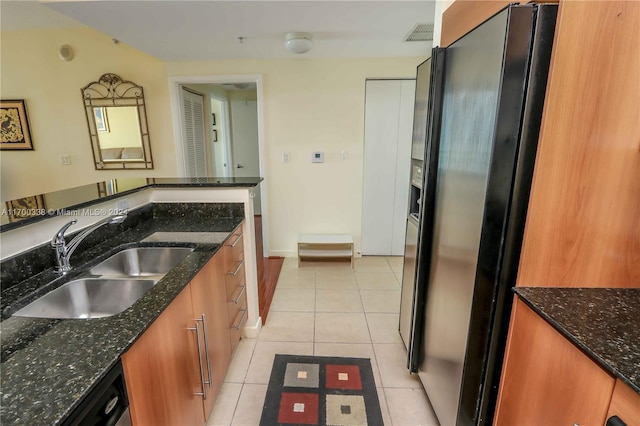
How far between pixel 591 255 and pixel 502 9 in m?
0.85

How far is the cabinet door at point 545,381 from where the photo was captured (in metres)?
0.77

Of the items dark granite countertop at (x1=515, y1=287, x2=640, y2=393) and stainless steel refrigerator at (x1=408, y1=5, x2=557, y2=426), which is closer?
dark granite countertop at (x1=515, y1=287, x2=640, y2=393)

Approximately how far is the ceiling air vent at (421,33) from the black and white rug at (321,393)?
256cm

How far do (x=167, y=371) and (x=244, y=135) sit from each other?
4.47 metres

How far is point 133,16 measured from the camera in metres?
2.20

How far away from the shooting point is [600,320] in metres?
0.89

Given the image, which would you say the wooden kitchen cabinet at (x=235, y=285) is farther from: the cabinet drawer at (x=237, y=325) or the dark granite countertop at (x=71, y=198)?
the dark granite countertop at (x=71, y=198)

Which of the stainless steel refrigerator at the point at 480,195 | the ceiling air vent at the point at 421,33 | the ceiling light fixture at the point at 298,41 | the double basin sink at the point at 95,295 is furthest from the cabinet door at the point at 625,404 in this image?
the ceiling light fixture at the point at 298,41

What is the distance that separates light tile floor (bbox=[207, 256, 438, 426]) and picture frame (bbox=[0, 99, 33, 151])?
334 cm

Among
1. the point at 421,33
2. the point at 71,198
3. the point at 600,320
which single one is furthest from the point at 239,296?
the point at 421,33

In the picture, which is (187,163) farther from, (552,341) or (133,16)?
(552,341)

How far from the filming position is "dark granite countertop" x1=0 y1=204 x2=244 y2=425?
63 cm

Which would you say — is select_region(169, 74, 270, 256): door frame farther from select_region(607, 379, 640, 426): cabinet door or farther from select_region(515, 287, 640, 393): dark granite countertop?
select_region(607, 379, 640, 426): cabinet door

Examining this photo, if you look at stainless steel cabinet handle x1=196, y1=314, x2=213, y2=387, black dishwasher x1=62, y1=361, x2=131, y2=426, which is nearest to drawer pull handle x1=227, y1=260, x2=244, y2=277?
stainless steel cabinet handle x1=196, y1=314, x2=213, y2=387
